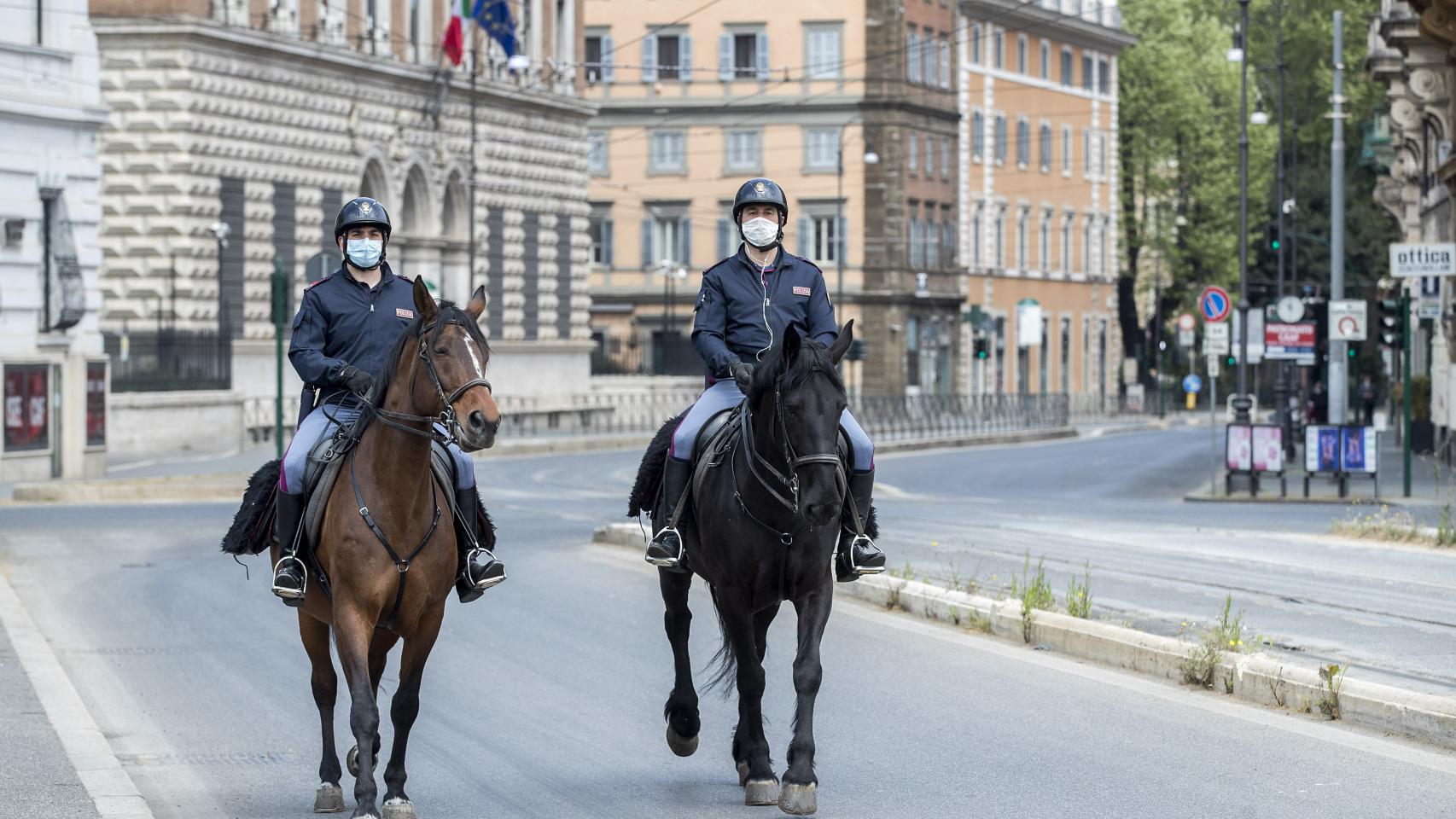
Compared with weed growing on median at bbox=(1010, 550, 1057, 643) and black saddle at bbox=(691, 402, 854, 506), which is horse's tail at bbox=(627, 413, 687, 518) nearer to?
black saddle at bbox=(691, 402, 854, 506)

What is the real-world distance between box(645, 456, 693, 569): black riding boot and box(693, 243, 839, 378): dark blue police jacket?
0.49 meters

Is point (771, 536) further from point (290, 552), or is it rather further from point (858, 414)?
point (858, 414)

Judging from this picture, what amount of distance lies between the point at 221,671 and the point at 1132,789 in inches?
267

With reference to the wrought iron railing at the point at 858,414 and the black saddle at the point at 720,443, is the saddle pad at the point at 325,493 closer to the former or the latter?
the black saddle at the point at 720,443

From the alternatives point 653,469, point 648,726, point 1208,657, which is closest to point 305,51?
point 1208,657

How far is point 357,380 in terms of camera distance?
10.2m

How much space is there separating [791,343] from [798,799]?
1865mm

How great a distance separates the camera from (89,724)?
1242 centimetres

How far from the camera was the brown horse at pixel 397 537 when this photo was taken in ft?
31.2

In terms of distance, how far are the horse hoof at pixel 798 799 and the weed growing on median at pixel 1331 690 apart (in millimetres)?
3951

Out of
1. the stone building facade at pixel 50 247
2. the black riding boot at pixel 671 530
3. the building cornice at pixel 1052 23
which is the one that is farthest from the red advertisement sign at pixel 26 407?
the building cornice at pixel 1052 23

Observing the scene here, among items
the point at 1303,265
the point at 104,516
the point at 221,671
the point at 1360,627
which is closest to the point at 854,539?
the point at 221,671

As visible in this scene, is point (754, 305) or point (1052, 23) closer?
point (754, 305)

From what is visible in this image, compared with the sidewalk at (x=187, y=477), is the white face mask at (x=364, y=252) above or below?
above
